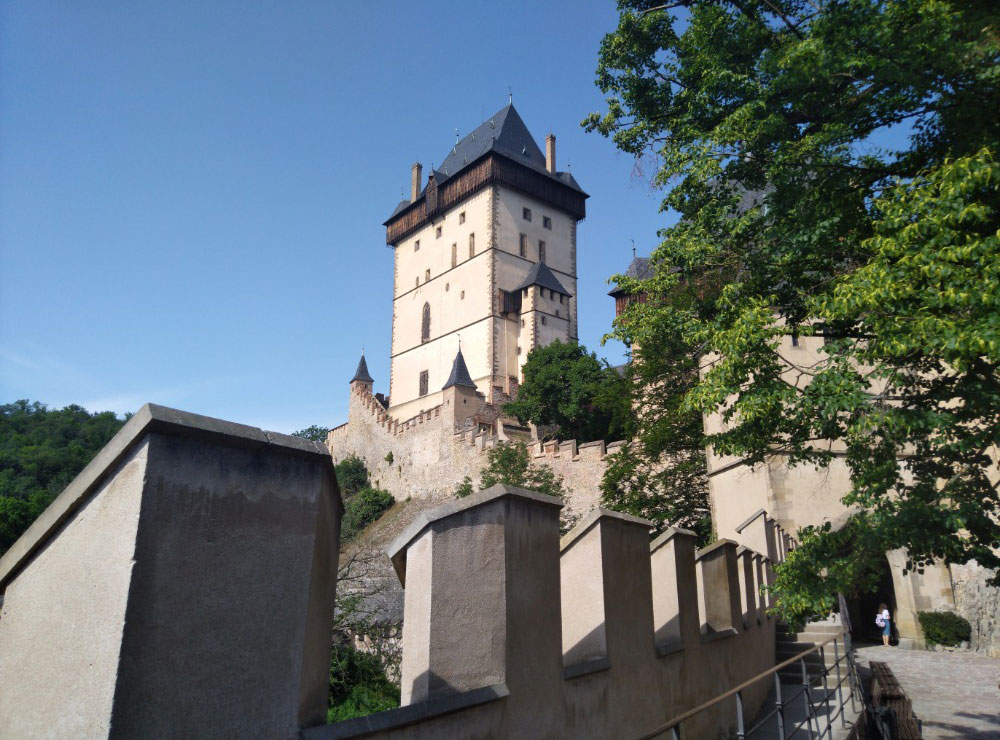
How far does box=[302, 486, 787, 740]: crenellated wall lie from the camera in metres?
3.48

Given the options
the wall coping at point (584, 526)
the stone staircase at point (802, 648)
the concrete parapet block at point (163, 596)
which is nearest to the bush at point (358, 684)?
the stone staircase at point (802, 648)

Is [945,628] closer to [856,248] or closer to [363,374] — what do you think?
[856,248]

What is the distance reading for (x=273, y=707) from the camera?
8.36 feet

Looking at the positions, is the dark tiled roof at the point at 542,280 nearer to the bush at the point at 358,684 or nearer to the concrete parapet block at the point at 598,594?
the bush at the point at 358,684

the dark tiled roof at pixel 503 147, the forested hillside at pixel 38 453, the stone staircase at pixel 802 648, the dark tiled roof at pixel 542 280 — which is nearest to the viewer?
the stone staircase at pixel 802 648

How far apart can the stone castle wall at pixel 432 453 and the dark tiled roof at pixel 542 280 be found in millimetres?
13887

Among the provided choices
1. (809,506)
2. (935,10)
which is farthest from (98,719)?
(809,506)

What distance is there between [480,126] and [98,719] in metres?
66.9

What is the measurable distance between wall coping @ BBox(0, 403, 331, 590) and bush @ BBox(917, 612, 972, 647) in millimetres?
18102

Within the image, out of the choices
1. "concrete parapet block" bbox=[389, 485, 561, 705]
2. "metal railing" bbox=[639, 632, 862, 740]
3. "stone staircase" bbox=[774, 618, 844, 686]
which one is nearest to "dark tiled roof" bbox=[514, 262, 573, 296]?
"stone staircase" bbox=[774, 618, 844, 686]

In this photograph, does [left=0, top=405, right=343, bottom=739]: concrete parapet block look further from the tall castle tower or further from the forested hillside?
the tall castle tower

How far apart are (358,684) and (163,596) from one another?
11.1 meters

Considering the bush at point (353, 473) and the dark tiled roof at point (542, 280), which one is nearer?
the bush at point (353, 473)

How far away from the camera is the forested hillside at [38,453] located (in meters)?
40.0
